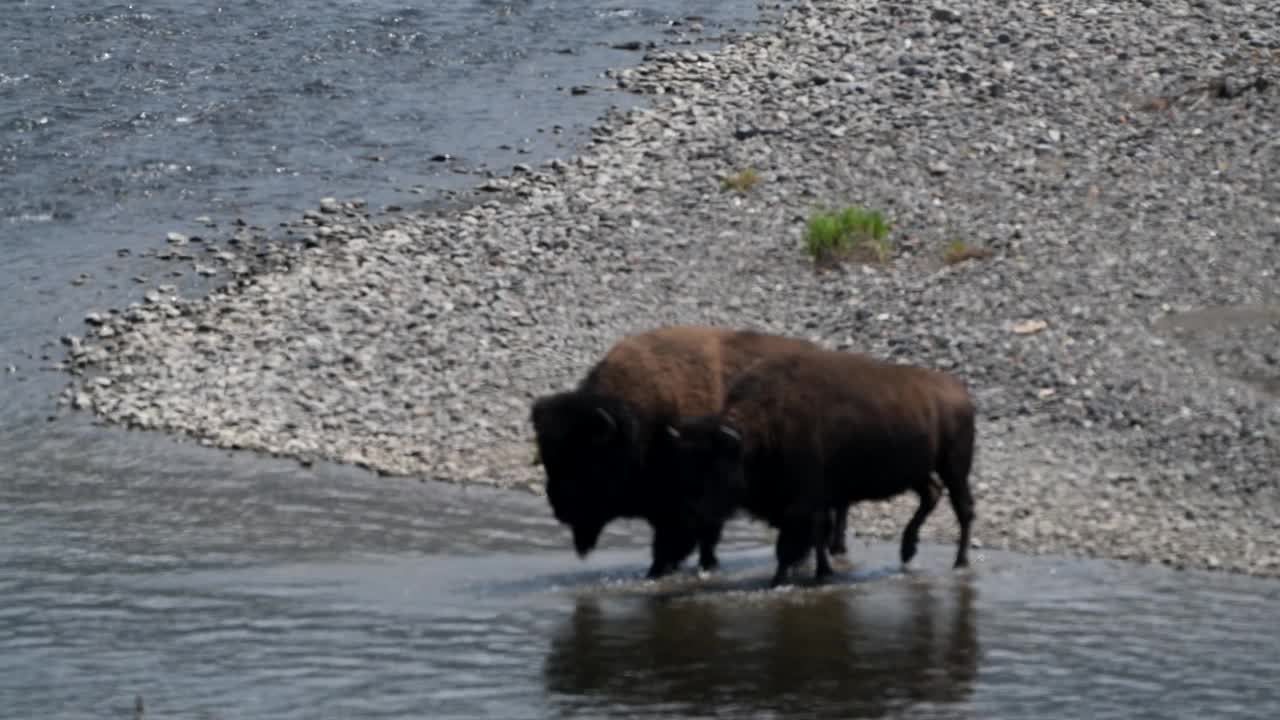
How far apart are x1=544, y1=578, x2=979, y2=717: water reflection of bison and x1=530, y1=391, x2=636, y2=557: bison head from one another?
0.55m

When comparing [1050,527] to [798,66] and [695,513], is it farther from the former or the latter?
[798,66]

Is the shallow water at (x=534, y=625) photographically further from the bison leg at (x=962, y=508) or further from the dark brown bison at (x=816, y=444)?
the dark brown bison at (x=816, y=444)

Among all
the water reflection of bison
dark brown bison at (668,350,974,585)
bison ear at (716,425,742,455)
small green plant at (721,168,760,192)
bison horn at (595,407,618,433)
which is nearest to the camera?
the water reflection of bison

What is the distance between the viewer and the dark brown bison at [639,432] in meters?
12.5

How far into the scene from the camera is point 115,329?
732 inches

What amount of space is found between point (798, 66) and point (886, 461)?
41.0 ft

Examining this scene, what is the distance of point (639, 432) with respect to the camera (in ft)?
41.5

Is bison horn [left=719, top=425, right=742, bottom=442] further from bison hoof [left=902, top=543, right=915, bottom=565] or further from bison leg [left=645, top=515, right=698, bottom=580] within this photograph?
bison hoof [left=902, top=543, right=915, bottom=565]

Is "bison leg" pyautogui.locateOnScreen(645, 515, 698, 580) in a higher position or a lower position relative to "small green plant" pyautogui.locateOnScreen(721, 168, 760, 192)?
lower

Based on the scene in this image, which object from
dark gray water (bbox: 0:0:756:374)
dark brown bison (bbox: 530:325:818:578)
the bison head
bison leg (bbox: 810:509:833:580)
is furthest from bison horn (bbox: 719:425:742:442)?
dark gray water (bbox: 0:0:756:374)

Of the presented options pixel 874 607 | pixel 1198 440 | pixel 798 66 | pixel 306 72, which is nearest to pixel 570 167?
pixel 798 66

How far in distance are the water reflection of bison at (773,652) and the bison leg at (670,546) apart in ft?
1.08

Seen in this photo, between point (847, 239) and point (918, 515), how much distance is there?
5.58 meters

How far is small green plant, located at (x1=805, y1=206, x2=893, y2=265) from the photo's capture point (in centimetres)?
1820
